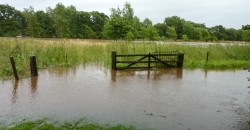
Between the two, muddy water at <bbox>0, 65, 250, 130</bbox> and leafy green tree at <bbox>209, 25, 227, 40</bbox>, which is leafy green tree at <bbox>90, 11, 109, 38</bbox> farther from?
muddy water at <bbox>0, 65, 250, 130</bbox>

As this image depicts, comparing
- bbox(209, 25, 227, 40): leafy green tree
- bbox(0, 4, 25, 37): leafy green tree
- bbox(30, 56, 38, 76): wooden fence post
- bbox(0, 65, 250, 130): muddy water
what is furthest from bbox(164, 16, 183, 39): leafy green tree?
bbox(30, 56, 38, 76): wooden fence post

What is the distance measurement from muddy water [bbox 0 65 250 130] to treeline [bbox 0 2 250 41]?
26.8m

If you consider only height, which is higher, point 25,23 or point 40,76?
point 25,23

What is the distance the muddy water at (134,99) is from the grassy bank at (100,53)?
361 cm

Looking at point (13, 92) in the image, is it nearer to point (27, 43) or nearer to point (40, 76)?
point (40, 76)

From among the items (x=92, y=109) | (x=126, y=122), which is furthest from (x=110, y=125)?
(x=92, y=109)

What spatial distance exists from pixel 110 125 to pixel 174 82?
22.6 ft

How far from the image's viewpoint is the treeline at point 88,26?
50.1m

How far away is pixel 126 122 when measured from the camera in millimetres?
7457

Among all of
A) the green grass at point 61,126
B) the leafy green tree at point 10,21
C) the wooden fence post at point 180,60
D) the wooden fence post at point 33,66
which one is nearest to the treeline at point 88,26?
the leafy green tree at point 10,21

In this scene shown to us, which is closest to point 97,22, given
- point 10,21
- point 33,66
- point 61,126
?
point 10,21

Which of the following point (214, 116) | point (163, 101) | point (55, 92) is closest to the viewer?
point (214, 116)

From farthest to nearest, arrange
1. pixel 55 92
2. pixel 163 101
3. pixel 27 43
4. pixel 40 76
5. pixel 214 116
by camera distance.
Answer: pixel 27 43
pixel 40 76
pixel 55 92
pixel 163 101
pixel 214 116

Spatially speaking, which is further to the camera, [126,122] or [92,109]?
[92,109]
